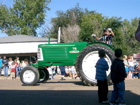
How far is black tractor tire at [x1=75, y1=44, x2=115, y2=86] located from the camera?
1091 centimetres

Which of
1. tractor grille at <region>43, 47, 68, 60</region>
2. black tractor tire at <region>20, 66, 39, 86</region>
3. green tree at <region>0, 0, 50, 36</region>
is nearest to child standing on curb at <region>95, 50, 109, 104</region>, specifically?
tractor grille at <region>43, 47, 68, 60</region>

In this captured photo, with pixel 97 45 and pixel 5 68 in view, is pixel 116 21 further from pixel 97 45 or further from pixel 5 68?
pixel 97 45

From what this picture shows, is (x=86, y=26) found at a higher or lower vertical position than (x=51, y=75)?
higher

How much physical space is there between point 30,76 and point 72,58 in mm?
2001

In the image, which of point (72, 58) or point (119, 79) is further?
point (72, 58)

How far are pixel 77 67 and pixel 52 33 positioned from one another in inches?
1622

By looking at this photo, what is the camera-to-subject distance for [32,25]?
154 ft

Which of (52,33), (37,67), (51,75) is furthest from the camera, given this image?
(52,33)

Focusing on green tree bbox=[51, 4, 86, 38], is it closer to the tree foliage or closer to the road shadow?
the tree foliage

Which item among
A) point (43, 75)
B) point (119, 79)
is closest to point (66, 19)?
point (43, 75)

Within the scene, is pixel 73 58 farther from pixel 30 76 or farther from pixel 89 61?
pixel 30 76

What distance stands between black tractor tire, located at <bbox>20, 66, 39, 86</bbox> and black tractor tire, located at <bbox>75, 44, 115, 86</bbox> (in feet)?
6.20

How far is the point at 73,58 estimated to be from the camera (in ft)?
38.1

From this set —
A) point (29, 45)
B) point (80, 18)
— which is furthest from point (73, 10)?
point (29, 45)
